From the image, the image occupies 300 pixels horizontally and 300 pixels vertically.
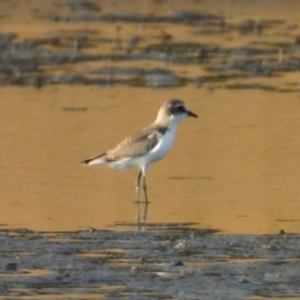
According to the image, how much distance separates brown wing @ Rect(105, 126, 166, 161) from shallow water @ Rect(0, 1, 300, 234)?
0.82 feet

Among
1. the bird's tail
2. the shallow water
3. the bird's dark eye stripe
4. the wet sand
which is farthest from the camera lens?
the bird's dark eye stripe

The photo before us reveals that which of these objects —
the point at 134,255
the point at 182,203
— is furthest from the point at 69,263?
the point at 182,203

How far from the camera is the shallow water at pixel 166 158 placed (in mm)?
10156

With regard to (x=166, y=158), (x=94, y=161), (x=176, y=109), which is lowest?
(x=94, y=161)

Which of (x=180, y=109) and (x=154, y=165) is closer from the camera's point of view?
(x=180, y=109)

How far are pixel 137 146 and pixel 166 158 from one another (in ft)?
2.84

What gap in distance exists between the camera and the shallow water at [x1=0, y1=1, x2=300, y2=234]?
33.3 ft

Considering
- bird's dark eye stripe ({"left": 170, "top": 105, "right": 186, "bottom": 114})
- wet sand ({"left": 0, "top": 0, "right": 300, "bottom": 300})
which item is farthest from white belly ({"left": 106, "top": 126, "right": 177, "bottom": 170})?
bird's dark eye stripe ({"left": 170, "top": 105, "right": 186, "bottom": 114})

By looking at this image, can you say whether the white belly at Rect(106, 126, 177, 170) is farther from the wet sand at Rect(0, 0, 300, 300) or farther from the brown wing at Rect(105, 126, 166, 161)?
the wet sand at Rect(0, 0, 300, 300)

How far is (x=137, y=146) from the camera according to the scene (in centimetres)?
1193

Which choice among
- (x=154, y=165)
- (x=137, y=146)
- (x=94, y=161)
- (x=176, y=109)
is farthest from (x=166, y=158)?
(x=94, y=161)

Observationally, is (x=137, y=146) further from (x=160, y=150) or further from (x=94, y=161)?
(x=94, y=161)

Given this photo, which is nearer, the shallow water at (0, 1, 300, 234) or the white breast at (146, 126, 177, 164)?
the shallow water at (0, 1, 300, 234)

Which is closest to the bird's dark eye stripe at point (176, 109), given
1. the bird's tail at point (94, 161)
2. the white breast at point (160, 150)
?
the white breast at point (160, 150)
